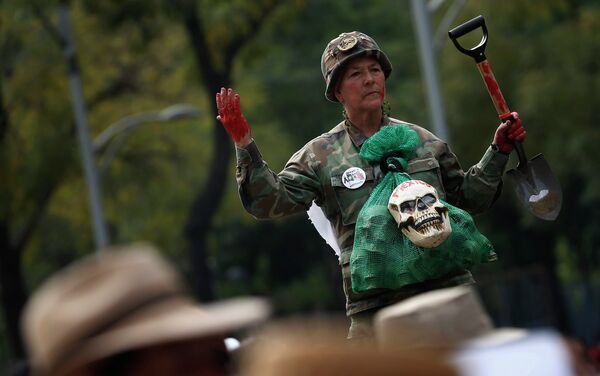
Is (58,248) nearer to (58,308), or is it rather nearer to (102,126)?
(102,126)

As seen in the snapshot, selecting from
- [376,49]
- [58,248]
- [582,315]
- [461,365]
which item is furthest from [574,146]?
[461,365]

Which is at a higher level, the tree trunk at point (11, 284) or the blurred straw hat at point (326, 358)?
the tree trunk at point (11, 284)

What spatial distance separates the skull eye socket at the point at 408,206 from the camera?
639 centimetres

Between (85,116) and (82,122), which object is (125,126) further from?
(82,122)

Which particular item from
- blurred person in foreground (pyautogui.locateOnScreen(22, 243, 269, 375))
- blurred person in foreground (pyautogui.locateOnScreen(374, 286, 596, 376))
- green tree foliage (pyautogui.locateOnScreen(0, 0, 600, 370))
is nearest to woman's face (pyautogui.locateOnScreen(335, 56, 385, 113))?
blurred person in foreground (pyautogui.locateOnScreen(374, 286, 596, 376))

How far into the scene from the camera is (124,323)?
10.6 ft

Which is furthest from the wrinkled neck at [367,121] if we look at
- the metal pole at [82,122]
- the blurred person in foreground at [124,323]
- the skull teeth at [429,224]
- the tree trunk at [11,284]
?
the tree trunk at [11,284]

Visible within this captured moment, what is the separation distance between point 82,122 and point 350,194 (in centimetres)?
1733

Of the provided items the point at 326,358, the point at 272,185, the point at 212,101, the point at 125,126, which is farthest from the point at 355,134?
the point at 212,101

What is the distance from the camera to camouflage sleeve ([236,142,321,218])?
6613 millimetres

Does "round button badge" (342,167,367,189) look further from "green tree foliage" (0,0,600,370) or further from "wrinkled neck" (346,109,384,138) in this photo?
"green tree foliage" (0,0,600,370)

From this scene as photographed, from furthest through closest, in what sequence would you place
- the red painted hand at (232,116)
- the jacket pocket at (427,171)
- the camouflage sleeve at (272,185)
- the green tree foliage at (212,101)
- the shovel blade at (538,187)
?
the green tree foliage at (212,101) → the shovel blade at (538,187) → the jacket pocket at (427,171) → the camouflage sleeve at (272,185) → the red painted hand at (232,116)

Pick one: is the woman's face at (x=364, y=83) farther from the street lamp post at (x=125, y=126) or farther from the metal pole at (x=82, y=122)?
the metal pole at (x=82, y=122)

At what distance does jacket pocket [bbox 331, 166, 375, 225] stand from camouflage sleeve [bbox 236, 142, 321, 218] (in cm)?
10
